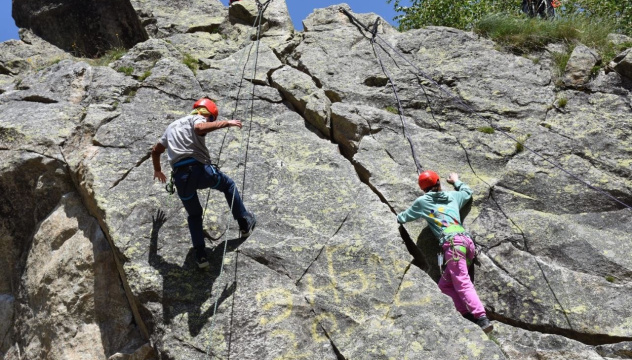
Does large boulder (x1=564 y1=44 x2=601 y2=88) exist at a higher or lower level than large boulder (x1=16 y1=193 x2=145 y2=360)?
higher

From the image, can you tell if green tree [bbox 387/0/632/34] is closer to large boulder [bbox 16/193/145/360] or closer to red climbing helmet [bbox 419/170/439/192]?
red climbing helmet [bbox 419/170/439/192]

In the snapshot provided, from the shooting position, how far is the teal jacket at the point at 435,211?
24.9 ft

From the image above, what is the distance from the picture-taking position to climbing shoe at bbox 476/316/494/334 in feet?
22.4

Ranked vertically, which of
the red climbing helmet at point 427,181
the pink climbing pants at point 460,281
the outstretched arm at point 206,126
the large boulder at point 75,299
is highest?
the outstretched arm at point 206,126

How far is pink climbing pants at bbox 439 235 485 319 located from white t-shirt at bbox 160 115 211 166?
3251 mm

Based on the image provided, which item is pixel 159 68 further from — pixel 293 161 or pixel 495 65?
pixel 495 65

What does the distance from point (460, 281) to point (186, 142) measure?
3749mm

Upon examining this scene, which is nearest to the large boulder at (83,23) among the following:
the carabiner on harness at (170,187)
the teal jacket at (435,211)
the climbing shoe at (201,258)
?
the carabiner on harness at (170,187)

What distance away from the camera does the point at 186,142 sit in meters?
7.00

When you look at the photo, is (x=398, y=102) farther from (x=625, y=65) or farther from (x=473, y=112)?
(x=625, y=65)

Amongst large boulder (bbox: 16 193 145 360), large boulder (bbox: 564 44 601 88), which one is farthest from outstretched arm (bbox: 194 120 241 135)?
large boulder (bbox: 564 44 601 88)

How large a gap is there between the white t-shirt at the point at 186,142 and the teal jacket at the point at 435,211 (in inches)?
109

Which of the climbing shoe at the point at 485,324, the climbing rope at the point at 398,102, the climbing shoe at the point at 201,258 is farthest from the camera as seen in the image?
the climbing rope at the point at 398,102

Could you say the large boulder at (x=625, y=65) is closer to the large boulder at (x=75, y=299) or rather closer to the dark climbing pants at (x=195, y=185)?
the dark climbing pants at (x=195, y=185)
